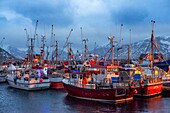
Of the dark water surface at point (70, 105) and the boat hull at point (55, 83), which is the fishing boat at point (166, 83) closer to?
the dark water surface at point (70, 105)

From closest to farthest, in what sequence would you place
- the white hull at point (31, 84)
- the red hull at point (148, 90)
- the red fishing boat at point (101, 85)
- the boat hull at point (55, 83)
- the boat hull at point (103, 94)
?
the boat hull at point (103, 94) → the red fishing boat at point (101, 85) → the red hull at point (148, 90) → the white hull at point (31, 84) → the boat hull at point (55, 83)

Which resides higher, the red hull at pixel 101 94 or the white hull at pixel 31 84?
the white hull at pixel 31 84

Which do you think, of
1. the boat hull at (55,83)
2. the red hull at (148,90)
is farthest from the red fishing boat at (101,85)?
the boat hull at (55,83)

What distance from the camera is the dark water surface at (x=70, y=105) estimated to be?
41.2 meters

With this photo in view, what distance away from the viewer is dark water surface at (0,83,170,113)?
41.2 m

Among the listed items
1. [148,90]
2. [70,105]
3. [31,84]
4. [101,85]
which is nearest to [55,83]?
[31,84]

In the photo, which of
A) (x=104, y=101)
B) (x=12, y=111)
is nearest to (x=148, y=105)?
(x=104, y=101)

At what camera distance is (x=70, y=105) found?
148 feet

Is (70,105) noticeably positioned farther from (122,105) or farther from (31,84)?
(31,84)

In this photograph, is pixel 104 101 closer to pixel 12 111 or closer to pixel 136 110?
pixel 136 110

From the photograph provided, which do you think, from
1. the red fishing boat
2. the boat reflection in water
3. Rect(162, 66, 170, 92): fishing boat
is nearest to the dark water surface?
the boat reflection in water

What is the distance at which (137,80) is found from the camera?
165 ft

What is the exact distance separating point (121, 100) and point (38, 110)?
12.4 m

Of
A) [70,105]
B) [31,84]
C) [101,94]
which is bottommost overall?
[70,105]
